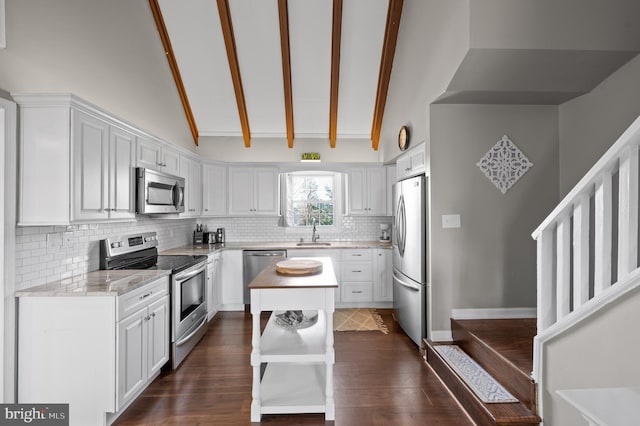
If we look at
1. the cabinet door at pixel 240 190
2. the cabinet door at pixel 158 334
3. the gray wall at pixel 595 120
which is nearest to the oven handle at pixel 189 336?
the cabinet door at pixel 158 334

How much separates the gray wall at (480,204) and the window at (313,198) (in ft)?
8.63

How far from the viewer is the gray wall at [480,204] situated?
3355mm

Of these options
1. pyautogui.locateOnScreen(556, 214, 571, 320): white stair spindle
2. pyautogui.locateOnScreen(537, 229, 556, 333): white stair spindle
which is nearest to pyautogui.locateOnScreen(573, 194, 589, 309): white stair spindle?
pyautogui.locateOnScreen(556, 214, 571, 320): white stair spindle

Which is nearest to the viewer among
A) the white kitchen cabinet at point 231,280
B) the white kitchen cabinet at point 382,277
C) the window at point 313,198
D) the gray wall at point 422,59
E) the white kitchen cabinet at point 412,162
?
the gray wall at point 422,59

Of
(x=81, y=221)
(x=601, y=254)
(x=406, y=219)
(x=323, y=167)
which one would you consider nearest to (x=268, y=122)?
(x=323, y=167)

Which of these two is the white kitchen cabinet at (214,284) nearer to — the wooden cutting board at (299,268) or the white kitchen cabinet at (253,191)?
the white kitchen cabinet at (253,191)

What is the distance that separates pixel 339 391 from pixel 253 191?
3491 mm

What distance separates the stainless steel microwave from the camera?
3111mm

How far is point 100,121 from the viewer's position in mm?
2588

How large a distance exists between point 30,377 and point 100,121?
1.93 metres

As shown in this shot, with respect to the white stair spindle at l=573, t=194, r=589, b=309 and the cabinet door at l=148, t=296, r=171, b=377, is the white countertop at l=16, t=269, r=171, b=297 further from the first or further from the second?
the white stair spindle at l=573, t=194, r=589, b=309

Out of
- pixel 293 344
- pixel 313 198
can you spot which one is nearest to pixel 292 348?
pixel 293 344

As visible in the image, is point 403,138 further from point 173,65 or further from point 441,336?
point 173,65

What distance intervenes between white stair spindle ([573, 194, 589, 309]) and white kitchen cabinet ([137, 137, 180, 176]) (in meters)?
3.62
